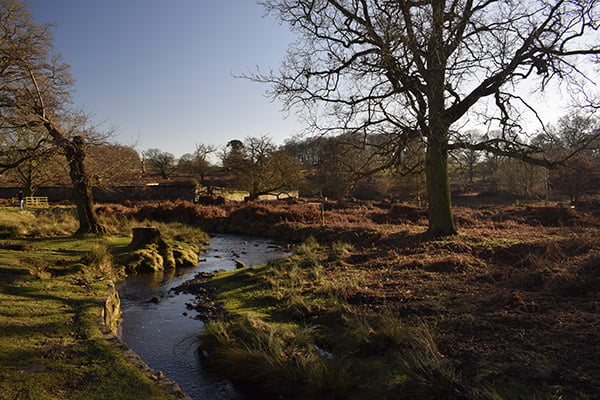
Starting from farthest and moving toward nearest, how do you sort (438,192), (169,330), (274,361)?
1. (438,192)
2. (169,330)
3. (274,361)

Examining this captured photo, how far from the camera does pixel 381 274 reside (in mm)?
10297

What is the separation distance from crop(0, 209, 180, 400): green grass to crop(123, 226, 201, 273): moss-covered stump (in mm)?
1489

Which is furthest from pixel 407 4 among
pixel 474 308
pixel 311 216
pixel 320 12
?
pixel 311 216

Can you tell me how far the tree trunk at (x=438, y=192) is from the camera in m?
13.8

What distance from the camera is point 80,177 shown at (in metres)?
15.7

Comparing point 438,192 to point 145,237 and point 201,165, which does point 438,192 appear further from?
point 201,165

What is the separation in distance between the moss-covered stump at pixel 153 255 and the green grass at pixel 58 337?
1489 millimetres

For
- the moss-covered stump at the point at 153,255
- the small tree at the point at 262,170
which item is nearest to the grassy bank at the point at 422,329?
the moss-covered stump at the point at 153,255

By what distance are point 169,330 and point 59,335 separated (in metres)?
2.20

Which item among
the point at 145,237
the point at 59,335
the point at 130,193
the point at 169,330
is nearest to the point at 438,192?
the point at 169,330

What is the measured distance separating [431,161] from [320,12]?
6.32 meters

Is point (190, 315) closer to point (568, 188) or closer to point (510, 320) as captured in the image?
point (510, 320)

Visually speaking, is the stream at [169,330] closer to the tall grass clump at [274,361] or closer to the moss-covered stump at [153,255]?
the tall grass clump at [274,361]

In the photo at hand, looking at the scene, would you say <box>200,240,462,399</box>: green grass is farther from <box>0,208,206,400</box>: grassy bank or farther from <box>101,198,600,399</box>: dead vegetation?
<box>0,208,206,400</box>: grassy bank
